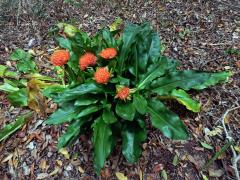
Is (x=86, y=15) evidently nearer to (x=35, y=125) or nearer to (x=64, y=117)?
(x=35, y=125)

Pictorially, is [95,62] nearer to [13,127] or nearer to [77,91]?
[77,91]

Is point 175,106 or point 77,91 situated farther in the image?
point 175,106

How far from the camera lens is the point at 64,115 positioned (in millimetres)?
2828

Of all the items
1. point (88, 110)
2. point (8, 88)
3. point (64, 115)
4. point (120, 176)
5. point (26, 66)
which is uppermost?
point (88, 110)

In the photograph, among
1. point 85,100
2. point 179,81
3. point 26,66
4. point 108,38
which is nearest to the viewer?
point 85,100

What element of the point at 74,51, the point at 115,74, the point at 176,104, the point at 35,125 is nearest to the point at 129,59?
the point at 115,74

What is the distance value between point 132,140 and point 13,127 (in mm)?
1357

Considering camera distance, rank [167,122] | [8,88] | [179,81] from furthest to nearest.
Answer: [8,88] → [179,81] → [167,122]

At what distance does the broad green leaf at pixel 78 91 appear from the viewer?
8.92ft

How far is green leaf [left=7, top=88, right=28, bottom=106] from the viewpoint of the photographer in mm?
3442

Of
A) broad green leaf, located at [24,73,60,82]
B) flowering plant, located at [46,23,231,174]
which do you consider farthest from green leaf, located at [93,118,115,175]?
broad green leaf, located at [24,73,60,82]

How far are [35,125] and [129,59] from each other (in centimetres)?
126

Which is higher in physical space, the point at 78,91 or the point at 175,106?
the point at 78,91

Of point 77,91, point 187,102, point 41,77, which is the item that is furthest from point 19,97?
point 187,102
